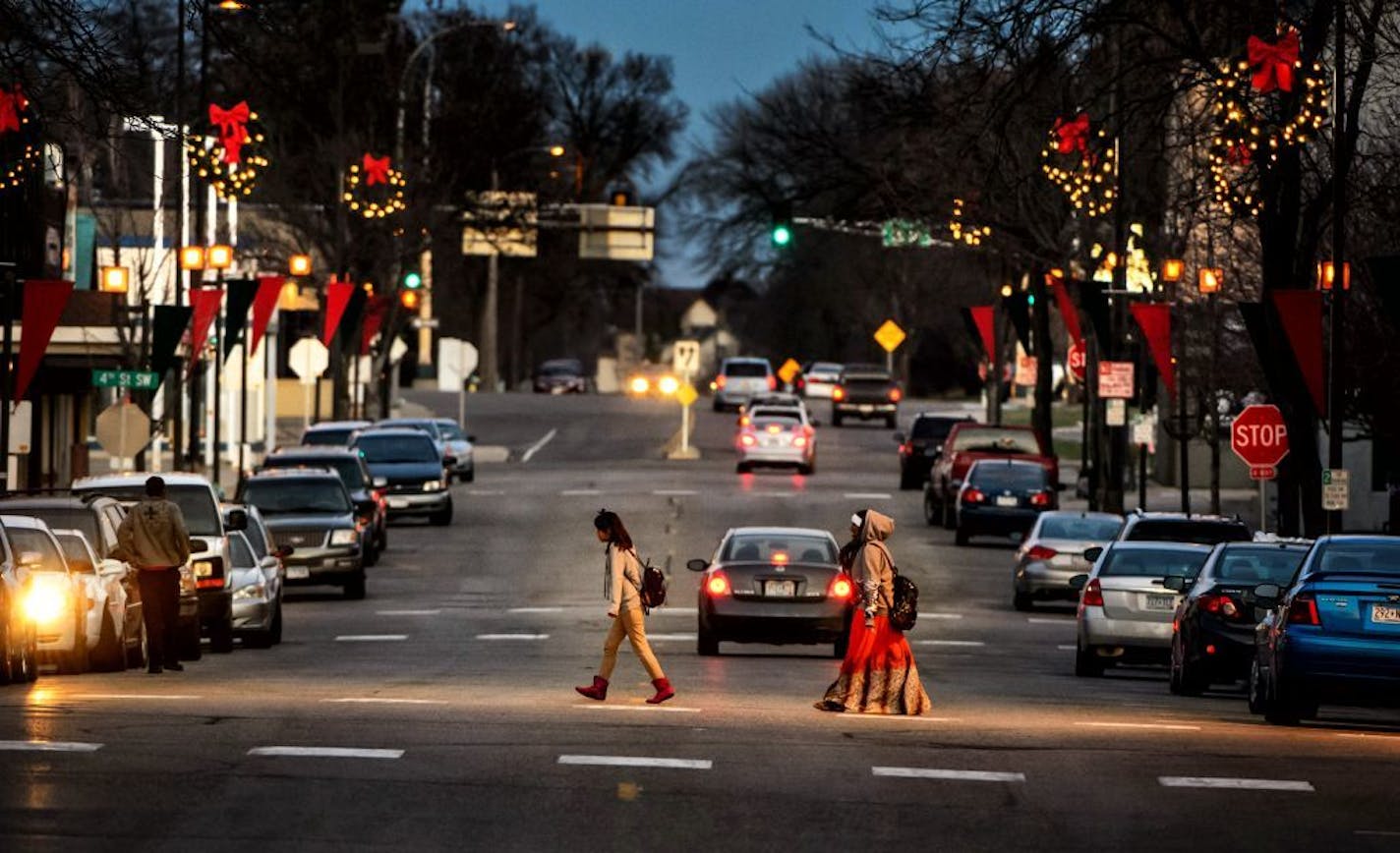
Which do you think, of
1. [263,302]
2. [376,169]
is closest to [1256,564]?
[263,302]

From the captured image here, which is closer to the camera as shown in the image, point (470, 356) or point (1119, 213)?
point (1119, 213)

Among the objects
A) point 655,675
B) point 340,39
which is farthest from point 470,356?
point 655,675

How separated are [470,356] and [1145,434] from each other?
34258 mm

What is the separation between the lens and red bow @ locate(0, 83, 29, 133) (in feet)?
84.6

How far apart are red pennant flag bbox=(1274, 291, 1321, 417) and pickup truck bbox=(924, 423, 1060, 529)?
50.7 ft

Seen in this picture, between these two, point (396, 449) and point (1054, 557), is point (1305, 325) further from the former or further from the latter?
point (396, 449)

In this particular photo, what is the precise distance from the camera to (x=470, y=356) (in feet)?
262

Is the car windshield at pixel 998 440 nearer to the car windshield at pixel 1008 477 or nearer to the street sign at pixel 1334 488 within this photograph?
the car windshield at pixel 1008 477

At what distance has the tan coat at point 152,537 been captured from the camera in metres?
24.8

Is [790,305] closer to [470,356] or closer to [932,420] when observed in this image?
[470,356]

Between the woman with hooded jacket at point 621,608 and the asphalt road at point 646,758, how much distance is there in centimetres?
32

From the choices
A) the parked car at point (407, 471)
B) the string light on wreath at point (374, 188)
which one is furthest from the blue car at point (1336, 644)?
the string light on wreath at point (374, 188)

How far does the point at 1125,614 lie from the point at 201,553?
9727mm

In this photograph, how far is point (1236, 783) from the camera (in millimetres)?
15711
